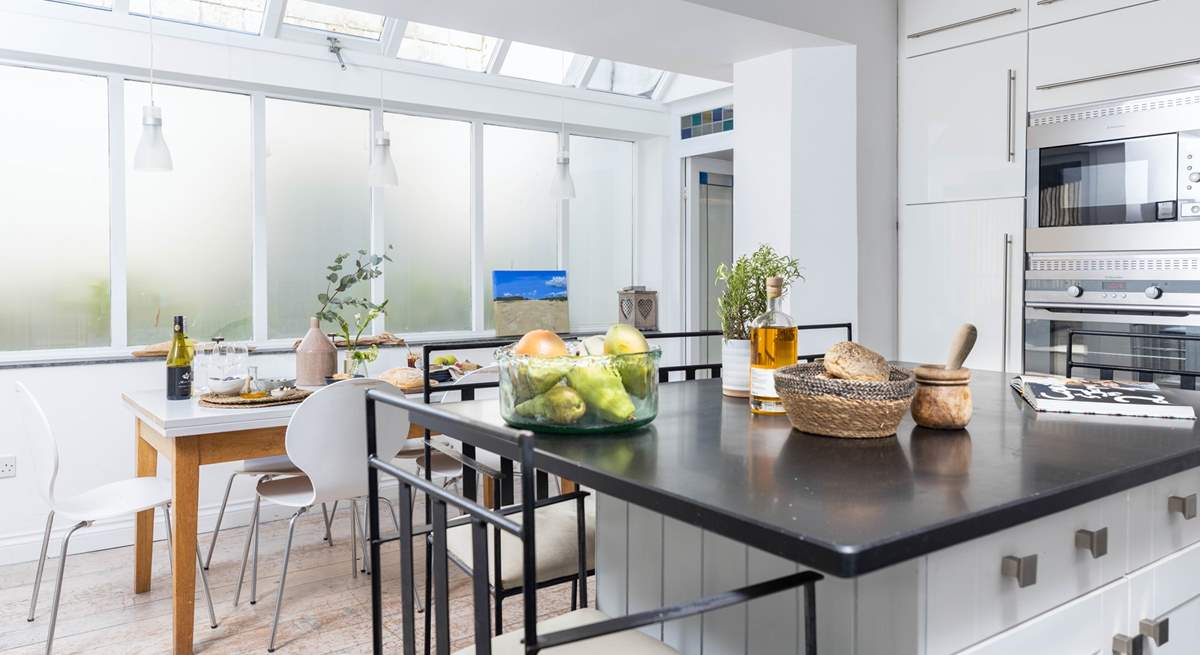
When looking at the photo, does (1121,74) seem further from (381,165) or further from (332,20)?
(332,20)

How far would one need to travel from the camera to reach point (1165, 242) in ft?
8.95

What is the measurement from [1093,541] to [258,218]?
395 cm

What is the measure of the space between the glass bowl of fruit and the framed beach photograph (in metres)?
3.65

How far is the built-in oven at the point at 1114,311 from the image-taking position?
106 inches

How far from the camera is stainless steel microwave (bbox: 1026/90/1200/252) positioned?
2.69 metres

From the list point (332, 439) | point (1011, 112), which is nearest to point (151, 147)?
point (332, 439)

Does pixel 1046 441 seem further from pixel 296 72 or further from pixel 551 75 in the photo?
pixel 551 75

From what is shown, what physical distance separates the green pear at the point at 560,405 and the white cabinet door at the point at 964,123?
8.50ft

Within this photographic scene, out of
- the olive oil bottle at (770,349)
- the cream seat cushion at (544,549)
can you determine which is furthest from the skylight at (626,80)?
the olive oil bottle at (770,349)

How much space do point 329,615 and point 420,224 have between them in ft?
8.11

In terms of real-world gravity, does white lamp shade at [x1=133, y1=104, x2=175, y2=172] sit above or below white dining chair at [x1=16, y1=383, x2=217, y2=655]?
above

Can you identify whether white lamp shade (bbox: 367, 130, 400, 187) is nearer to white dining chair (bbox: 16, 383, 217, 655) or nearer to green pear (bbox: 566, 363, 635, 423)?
white dining chair (bbox: 16, 383, 217, 655)

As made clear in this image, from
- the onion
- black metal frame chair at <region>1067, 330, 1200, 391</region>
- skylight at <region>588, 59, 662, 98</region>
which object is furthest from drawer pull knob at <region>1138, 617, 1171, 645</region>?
skylight at <region>588, 59, 662, 98</region>

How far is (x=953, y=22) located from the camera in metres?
3.26
